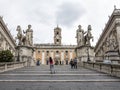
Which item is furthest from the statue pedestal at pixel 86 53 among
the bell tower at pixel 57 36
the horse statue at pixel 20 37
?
the bell tower at pixel 57 36

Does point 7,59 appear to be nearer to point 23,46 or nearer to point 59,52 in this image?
point 23,46

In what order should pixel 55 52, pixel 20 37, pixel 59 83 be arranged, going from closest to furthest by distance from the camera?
pixel 59 83 → pixel 20 37 → pixel 55 52

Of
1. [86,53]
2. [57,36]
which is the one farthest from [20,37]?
[57,36]

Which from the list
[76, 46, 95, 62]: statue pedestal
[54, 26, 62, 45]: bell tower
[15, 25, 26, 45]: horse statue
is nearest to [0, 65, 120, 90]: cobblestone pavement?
[76, 46, 95, 62]: statue pedestal

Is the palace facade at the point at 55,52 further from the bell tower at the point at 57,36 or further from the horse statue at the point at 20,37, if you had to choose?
the horse statue at the point at 20,37

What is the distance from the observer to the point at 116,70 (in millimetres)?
12867

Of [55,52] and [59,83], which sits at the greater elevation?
[55,52]

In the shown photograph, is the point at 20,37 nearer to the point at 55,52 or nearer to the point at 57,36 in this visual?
the point at 55,52

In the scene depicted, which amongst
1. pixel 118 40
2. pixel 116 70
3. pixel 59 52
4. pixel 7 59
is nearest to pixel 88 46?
pixel 118 40

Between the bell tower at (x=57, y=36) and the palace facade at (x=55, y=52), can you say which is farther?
the bell tower at (x=57, y=36)

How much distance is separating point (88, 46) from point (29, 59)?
12047 millimetres

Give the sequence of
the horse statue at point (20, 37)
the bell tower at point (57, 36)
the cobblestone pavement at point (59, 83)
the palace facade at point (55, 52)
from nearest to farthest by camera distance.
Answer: the cobblestone pavement at point (59, 83), the horse statue at point (20, 37), the palace facade at point (55, 52), the bell tower at point (57, 36)

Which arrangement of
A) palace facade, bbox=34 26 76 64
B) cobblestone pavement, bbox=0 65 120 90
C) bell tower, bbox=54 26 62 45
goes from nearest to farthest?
cobblestone pavement, bbox=0 65 120 90
palace facade, bbox=34 26 76 64
bell tower, bbox=54 26 62 45

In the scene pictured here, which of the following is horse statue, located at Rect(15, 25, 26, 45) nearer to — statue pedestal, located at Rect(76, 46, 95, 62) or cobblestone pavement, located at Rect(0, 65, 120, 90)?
statue pedestal, located at Rect(76, 46, 95, 62)
